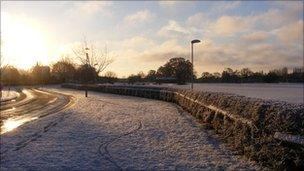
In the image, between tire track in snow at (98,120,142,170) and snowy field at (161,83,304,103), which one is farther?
snowy field at (161,83,304,103)

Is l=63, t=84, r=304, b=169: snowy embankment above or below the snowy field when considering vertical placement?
Result: above

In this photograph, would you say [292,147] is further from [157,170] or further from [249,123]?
[157,170]

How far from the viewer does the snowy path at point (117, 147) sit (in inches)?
422

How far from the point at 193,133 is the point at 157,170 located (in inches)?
186

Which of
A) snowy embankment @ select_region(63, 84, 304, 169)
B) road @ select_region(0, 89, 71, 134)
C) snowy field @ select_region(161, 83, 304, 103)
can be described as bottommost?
road @ select_region(0, 89, 71, 134)

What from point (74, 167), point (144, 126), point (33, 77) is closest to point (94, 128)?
point (144, 126)

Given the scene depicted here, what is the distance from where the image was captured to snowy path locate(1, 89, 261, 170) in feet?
35.1

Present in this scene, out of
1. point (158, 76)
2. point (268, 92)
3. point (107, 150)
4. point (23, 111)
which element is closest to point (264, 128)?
point (107, 150)

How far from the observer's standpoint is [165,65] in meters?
130

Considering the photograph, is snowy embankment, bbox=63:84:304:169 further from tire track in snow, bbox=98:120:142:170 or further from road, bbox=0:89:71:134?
road, bbox=0:89:71:134

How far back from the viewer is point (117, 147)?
12844 mm

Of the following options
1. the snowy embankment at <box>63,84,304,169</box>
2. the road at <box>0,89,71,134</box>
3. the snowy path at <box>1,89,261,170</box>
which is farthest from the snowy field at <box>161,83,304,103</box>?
the snowy embankment at <box>63,84,304,169</box>

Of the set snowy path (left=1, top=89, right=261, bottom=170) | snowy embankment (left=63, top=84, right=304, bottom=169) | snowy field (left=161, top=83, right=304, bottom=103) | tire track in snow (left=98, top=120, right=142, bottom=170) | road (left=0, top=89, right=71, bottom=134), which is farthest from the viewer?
snowy field (left=161, top=83, right=304, bottom=103)

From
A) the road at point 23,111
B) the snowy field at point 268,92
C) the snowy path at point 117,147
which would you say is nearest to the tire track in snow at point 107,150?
the snowy path at point 117,147
